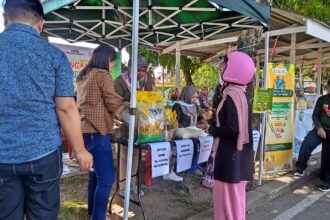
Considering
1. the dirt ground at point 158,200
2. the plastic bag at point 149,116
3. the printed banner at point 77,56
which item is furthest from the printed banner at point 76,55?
the plastic bag at point 149,116

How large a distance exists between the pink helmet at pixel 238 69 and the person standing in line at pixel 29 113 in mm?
1610

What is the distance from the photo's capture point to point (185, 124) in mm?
5309

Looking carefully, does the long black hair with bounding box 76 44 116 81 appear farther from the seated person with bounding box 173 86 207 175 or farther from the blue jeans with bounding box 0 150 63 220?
the seated person with bounding box 173 86 207 175

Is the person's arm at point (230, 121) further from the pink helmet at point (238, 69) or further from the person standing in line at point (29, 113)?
the person standing in line at point (29, 113)

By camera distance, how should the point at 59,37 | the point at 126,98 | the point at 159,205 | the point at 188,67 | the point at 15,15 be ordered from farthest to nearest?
1. the point at 188,67
2. the point at 59,37
3. the point at 159,205
4. the point at 126,98
5. the point at 15,15

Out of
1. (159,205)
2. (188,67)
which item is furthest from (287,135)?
(188,67)

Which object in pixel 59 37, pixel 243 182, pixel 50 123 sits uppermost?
pixel 59 37

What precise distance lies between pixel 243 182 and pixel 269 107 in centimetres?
194

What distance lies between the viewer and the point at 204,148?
4086 mm

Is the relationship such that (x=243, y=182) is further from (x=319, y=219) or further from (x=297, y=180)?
(x=297, y=180)

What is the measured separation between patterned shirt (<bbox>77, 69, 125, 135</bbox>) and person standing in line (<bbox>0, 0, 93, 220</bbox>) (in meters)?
1.03

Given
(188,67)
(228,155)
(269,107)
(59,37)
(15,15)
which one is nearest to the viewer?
(15,15)

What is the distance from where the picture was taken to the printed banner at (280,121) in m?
5.51

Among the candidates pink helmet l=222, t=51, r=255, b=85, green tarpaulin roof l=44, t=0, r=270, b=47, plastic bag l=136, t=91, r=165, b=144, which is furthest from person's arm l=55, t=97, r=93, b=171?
green tarpaulin roof l=44, t=0, r=270, b=47
